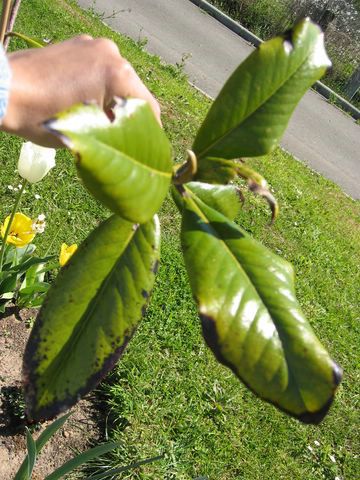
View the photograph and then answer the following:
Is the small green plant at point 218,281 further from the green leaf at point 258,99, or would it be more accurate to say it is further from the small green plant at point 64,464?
the small green plant at point 64,464

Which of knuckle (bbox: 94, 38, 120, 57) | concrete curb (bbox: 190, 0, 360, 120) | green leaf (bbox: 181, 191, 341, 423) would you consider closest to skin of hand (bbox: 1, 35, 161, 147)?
knuckle (bbox: 94, 38, 120, 57)

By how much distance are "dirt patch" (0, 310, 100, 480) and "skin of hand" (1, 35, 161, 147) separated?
1774 millimetres

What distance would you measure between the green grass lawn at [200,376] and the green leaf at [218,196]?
73.4 inches

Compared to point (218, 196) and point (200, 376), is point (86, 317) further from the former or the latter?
point (200, 376)

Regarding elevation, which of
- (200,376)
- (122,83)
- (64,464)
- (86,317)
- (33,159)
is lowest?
(200,376)

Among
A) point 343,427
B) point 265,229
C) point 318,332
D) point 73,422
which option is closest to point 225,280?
point 73,422

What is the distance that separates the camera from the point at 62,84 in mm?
880

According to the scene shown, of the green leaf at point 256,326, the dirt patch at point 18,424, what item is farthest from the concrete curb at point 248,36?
the green leaf at point 256,326

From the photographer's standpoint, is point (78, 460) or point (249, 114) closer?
point (249, 114)

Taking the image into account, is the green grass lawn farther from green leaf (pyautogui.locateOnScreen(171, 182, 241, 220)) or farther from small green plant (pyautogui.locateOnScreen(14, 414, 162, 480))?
green leaf (pyautogui.locateOnScreen(171, 182, 241, 220))

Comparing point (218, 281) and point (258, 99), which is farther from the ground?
point (258, 99)

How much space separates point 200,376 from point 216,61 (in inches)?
324

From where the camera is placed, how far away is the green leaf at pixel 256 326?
0.76 m

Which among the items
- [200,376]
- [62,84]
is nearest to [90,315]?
[62,84]
